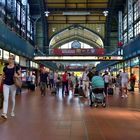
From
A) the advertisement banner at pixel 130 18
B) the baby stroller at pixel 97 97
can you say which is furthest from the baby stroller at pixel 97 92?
the advertisement banner at pixel 130 18

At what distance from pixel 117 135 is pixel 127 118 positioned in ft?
10.9

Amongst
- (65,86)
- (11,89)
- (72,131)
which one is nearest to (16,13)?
(65,86)

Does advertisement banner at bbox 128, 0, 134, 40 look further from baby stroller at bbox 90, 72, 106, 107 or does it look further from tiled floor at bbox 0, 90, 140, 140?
tiled floor at bbox 0, 90, 140, 140

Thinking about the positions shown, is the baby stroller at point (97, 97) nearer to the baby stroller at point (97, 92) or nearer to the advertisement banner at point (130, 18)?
the baby stroller at point (97, 92)

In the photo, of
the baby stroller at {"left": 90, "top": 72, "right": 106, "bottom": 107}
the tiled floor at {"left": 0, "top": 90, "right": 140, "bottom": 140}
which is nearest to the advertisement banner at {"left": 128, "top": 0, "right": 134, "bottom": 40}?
the baby stroller at {"left": 90, "top": 72, "right": 106, "bottom": 107}

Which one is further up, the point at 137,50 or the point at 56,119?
the point at 137,50

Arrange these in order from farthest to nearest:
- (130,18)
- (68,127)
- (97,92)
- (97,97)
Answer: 1. (130,18)
2. (97,92)
3. (97,97)
4. (68,127)

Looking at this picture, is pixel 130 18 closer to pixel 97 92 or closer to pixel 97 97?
pixel 97 92

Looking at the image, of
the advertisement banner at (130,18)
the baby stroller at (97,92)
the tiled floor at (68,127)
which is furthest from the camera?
the advertisement banner at (130,18)

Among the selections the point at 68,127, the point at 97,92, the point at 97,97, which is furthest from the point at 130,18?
the point at 68,127

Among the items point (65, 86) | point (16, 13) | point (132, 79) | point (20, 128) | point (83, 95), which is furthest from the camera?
point (16, 13)

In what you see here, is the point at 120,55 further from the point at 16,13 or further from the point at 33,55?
the point at 16,13

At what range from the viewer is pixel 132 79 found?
3294 cm

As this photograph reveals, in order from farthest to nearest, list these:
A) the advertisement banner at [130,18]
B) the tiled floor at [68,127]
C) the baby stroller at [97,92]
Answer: the advertisement banner at [130,18] → the baby stroller at [97,92] → the tiled floor at [68,127]
